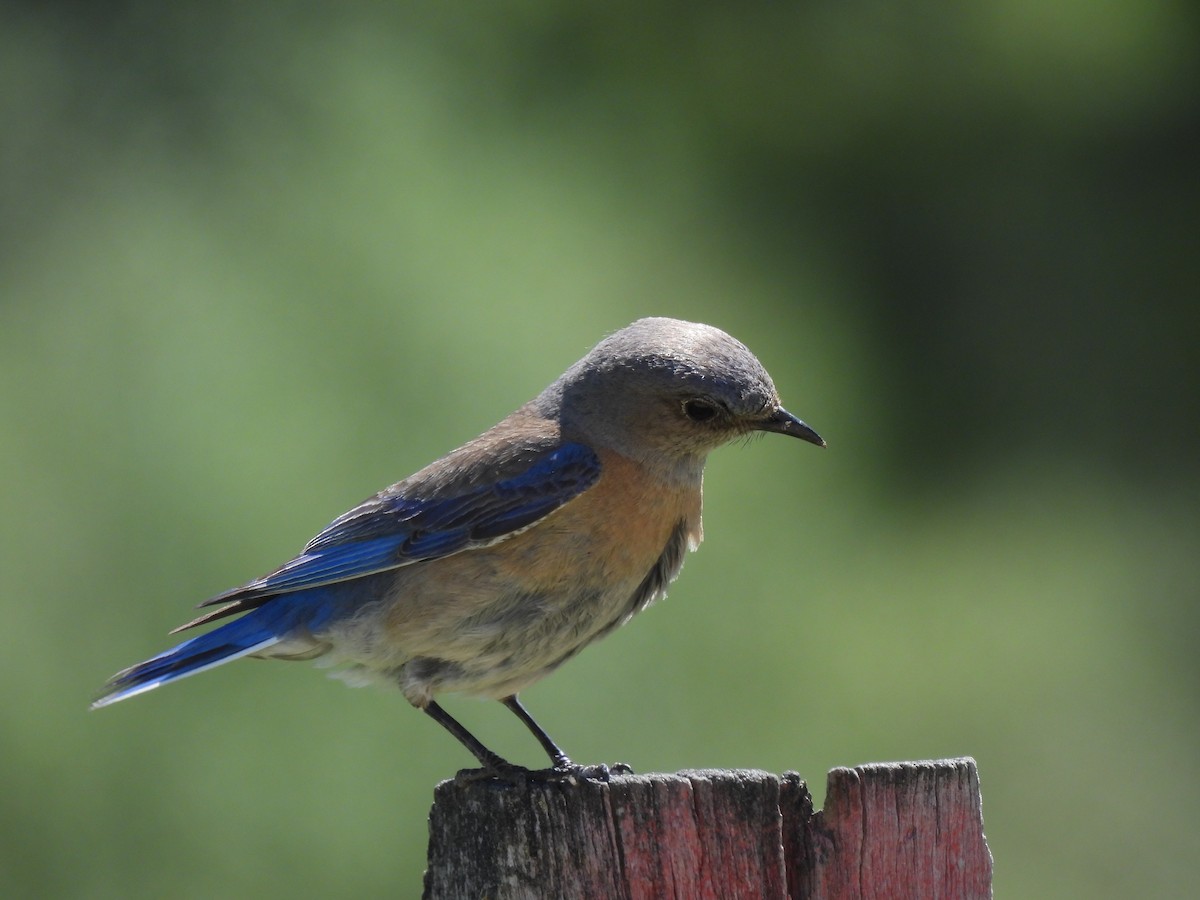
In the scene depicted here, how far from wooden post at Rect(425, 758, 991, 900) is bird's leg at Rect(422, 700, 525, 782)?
46 centimetres

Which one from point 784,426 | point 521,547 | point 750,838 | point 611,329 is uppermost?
point 611,329

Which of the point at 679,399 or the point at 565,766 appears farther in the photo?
the point at 679,399

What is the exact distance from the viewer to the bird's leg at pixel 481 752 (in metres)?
3.68

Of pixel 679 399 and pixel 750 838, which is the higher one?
pixel 679 399

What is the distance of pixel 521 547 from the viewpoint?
14.0 feet

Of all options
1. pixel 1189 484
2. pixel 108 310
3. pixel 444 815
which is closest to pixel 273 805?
pixel 108 310

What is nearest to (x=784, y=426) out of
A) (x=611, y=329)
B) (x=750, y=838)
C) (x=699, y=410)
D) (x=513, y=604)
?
(x=699, y=410)

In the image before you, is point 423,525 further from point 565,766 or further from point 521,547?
point 565,766

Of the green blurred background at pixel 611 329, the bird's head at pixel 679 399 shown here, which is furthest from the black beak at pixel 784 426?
the green blurred background at pixel 611 329

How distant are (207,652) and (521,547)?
1091mm

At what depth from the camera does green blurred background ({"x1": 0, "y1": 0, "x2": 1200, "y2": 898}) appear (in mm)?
6633

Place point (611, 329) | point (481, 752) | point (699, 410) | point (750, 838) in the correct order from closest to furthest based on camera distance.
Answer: point (750, 838) < point (481, 752) < point (699, 410) < point (611, 329)

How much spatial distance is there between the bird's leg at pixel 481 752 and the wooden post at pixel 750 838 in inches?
18.3

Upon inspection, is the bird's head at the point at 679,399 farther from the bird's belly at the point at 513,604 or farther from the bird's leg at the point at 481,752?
the bird's leg at the point at 481,752
